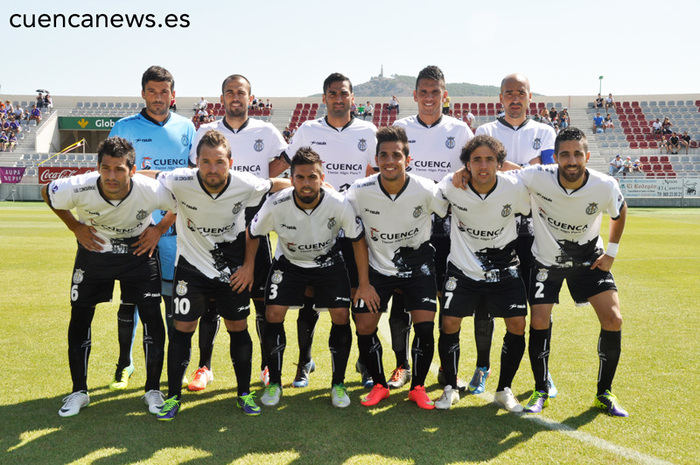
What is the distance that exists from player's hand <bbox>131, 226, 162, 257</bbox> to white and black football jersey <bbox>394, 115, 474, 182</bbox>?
233 centimetres

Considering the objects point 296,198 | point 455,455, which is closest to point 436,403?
point 455,455

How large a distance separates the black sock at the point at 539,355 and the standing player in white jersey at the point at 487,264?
10cm

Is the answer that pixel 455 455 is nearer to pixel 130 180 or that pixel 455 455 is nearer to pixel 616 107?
pixel 130 180

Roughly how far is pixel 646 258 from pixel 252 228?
35.1ft

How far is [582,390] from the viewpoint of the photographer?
461 cm

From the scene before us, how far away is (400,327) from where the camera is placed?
5016mm

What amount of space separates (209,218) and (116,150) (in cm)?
85

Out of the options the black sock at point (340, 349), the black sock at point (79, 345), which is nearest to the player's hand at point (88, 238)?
the black sock at point (79, 345)

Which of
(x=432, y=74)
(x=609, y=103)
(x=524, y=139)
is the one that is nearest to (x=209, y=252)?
(x=432, y=74)

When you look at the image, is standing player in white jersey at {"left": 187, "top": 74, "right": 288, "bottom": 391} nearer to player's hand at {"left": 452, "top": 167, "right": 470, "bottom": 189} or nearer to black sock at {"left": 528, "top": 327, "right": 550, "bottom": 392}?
player's hand at {"left": 452, "top": 167, "right": 470, "bottom": 189}

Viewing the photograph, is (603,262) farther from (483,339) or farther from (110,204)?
(110,204)

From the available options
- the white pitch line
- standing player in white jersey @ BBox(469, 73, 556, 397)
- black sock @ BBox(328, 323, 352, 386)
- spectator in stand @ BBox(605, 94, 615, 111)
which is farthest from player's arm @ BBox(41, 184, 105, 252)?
spectator in stand @ BBox(605, 94, 615, 111)

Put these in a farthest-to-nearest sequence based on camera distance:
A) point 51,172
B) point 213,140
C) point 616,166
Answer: point 616,166 < point 51,172 < point 213,140

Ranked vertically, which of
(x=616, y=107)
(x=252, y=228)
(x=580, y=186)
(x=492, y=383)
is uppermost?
(x=616, y=107)
